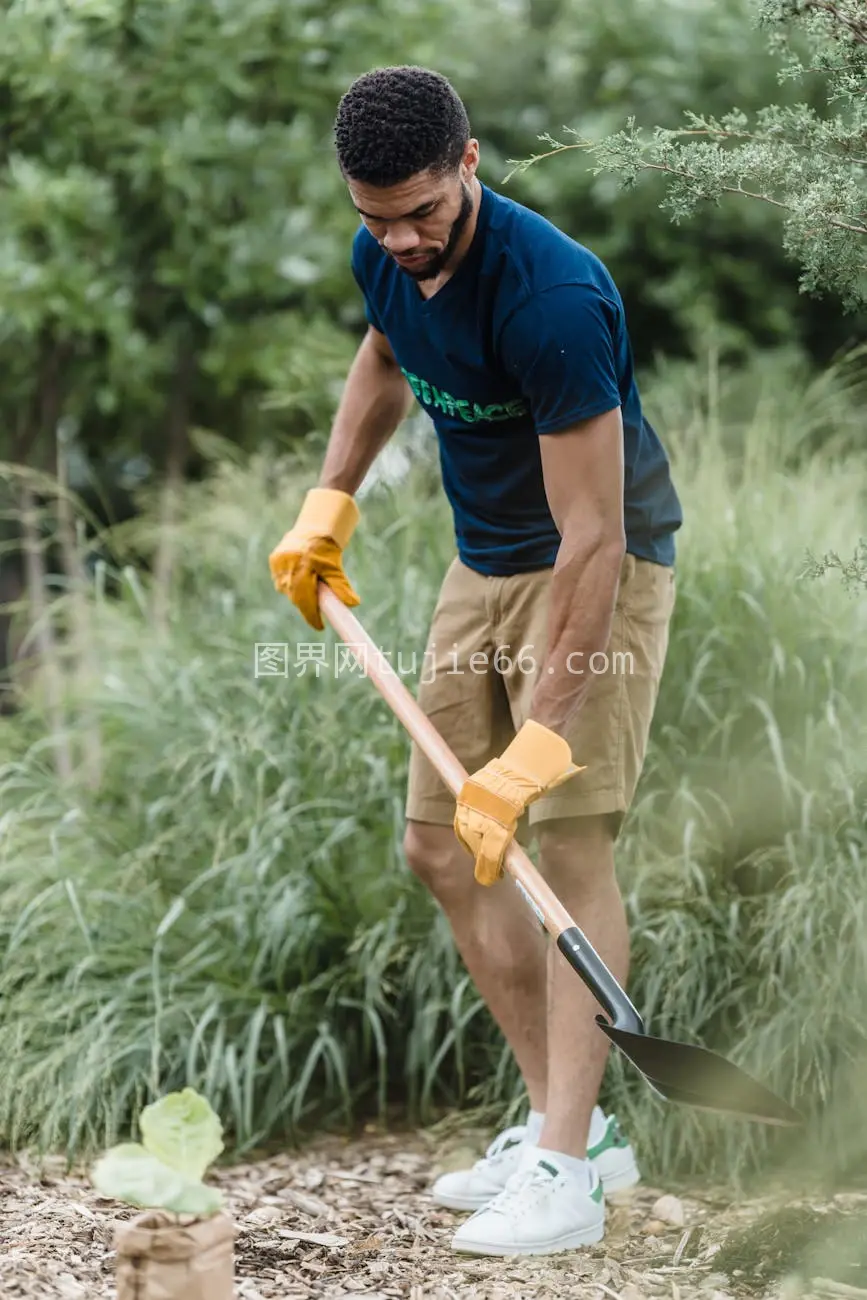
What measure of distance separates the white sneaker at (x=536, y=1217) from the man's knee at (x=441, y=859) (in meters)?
0.50

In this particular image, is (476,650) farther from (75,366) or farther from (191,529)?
(75,366)

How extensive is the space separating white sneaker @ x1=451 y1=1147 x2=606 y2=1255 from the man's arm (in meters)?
0.80

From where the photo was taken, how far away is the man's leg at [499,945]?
2830mm

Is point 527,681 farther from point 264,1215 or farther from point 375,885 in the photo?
point 264,1215

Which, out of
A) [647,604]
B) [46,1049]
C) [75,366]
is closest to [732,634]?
[647,604]

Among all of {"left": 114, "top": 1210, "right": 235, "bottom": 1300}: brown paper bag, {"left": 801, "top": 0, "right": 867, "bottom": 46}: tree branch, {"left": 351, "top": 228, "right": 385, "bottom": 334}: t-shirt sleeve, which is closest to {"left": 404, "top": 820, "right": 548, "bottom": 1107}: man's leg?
{"left": 351, "top": 228, "right": 385, "bottom": 334}: t-shirt sleeve

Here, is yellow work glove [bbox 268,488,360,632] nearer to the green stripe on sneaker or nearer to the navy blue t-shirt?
the navy blue t-shirt

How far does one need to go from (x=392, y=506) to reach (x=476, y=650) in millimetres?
1486

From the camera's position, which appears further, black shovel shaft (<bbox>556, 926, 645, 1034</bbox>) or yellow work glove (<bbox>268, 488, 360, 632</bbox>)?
yellow work glove (<bbox>268, 488, 360, 632</bbox>)

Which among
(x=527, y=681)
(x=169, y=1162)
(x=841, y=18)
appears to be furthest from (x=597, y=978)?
(x=841, y=18)

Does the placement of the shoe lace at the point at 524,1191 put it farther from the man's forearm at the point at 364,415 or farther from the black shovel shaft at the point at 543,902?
the man's forearm at the point at 364,415

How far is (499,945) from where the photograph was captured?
283 cm

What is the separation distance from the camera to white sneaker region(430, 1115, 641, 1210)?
2.83m

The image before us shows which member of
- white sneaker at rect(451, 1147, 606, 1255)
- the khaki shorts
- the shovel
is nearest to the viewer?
the shovel
